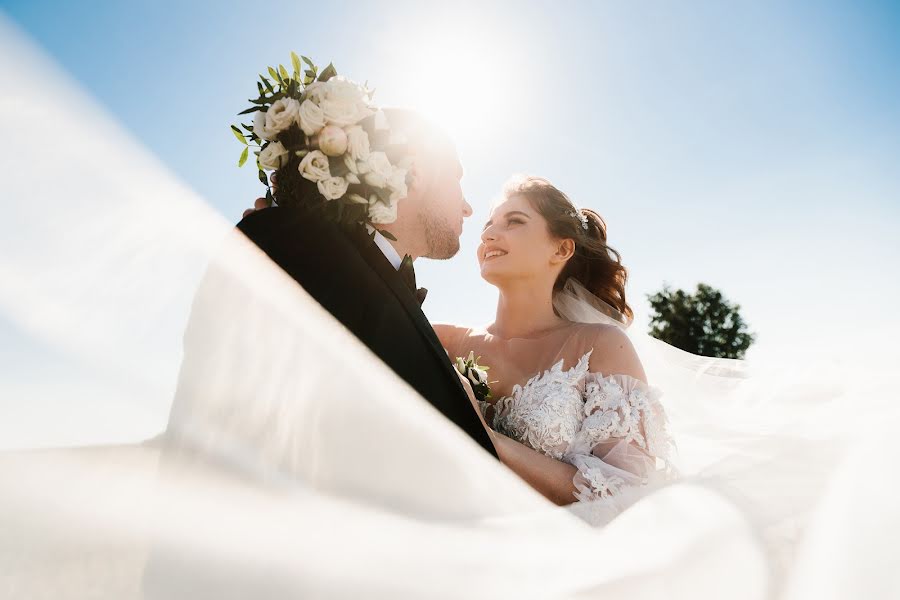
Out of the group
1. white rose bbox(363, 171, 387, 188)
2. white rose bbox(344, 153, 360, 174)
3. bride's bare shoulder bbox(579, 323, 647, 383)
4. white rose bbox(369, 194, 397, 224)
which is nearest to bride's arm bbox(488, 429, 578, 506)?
bride's bare shoulder bbox(579, 323, 647, 383)

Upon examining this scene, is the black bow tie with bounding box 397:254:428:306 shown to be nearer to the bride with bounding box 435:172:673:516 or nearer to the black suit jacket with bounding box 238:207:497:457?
the black suit jacket with bounding box 238:207:497:457

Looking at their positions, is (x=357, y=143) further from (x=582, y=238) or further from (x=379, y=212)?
(x=582, y=238)

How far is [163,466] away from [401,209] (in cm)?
237

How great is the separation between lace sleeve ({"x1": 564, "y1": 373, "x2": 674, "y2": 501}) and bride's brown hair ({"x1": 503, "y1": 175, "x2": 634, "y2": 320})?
168cm

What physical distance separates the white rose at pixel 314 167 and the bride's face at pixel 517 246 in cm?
253

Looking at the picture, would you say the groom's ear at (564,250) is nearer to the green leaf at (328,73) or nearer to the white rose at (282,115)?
the green leaf at (328,73)

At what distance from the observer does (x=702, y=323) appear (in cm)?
3139

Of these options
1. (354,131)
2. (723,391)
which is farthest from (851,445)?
(354,131)

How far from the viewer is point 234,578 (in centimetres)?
219

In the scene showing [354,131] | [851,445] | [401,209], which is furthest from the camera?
[401,209]

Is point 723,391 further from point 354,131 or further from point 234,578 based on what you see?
point 234,578

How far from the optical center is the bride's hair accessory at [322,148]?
120 inches

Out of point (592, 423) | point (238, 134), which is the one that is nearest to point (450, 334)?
point (592, 423)

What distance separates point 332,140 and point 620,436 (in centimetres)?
272
